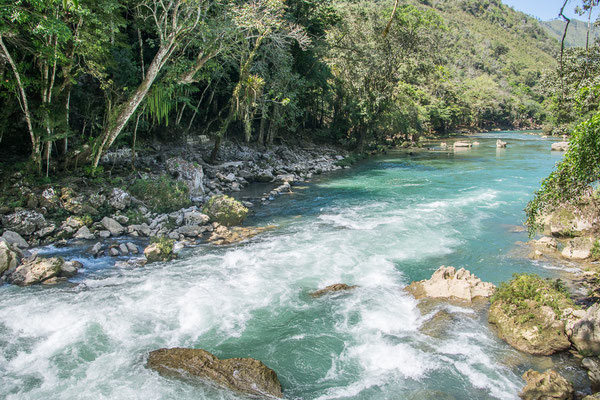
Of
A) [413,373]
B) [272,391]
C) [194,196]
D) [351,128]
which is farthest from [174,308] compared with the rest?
[351,128]

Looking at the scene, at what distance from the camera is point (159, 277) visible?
29.1 ft

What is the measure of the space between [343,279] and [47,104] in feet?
34.1

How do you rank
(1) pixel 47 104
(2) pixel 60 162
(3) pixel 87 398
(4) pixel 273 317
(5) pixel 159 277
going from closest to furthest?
(3) pixel 87 398 → (4) pixel 273 317 → (5) pixel 159 277 → (1) pixel 47 104 → (2) pixel 60 162

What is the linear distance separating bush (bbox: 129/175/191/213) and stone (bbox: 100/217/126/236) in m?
1.75

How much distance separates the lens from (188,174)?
15.9m

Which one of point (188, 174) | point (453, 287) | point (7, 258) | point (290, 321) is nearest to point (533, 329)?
point (453, 287)

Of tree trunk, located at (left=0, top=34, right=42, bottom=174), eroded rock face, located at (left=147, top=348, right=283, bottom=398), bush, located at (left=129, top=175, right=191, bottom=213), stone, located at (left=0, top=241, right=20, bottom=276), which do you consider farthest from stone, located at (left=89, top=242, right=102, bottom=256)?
eroded rock face, located at (left=147, top=348, right=283, bottom=398)

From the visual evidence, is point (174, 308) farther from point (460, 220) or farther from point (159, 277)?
point (460, 220)

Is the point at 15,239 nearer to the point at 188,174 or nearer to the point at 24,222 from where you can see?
the point at 24,222

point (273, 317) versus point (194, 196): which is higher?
point (194, 196)

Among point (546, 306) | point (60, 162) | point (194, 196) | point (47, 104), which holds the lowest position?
point (546, 306)

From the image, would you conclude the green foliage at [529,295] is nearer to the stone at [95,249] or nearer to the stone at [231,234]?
the stone at [231,234]

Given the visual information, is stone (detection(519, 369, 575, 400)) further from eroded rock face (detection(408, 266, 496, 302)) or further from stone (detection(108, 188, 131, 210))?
stone (detection(108, 188, 131, 210))

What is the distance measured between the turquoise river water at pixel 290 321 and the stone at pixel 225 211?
1.45 m
